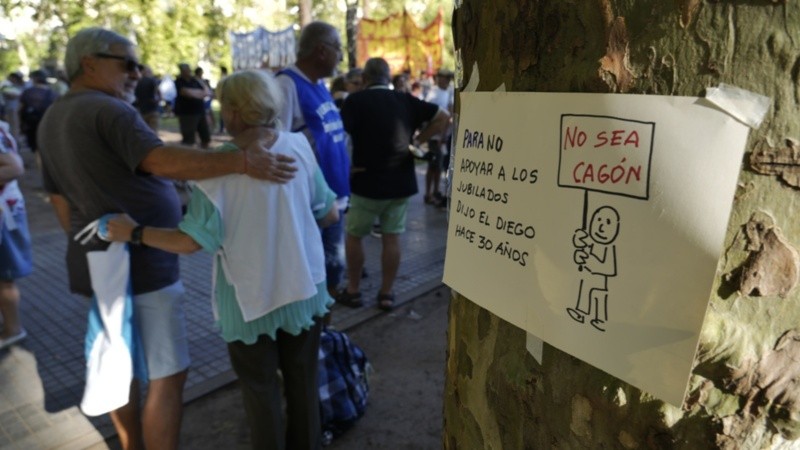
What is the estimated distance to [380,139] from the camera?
160 inches

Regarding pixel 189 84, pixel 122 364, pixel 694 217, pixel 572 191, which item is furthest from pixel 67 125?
pixel 189 84

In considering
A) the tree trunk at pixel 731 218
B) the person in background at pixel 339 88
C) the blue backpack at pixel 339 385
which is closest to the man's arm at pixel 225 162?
the blue backpack at pixel 339 385

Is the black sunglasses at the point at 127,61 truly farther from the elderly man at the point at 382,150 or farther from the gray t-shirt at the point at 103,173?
the elderly man at the point at 382,150

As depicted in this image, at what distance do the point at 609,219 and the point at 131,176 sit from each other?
6.56ft

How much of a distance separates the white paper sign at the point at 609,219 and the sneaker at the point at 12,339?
167 inches

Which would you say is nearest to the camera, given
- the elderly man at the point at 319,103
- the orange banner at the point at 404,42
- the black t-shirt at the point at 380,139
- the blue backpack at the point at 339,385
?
the blue backpack at the point at 339,385

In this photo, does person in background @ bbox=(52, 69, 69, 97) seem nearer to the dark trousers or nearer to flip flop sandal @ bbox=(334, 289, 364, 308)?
flip flop sandal @ bbox=(334, 289, 364, 308)

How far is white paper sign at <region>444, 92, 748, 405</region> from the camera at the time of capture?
2.02ft

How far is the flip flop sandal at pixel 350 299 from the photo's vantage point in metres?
4.48

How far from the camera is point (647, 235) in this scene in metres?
0.65

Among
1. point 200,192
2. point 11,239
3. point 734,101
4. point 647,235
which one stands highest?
point 734,101

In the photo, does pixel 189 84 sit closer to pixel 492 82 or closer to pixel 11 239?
pixel 11 239

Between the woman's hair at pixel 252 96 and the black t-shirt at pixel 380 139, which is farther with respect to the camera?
the black t-shirt at pixel 380 139

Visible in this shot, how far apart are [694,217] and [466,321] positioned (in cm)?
47
